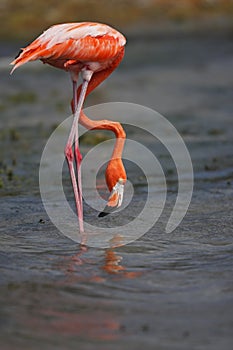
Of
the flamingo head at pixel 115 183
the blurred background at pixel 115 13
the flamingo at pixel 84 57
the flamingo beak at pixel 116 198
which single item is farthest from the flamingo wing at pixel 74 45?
the blurred background at pixel 115 13

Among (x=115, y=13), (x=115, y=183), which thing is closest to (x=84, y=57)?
(x=115, y=183)

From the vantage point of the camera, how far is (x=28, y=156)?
32.6 ft

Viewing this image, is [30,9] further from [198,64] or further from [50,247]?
[50,247]

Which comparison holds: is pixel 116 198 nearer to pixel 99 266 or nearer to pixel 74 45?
pixel 99 266

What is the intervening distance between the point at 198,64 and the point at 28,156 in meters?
8.27

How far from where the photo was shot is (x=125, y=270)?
5656mm

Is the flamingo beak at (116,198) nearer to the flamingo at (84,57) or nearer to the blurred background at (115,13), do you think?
the flamingo at (84,57)

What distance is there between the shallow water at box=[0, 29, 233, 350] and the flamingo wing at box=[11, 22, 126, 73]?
1.47m

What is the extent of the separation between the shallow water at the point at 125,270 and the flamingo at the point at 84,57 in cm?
57

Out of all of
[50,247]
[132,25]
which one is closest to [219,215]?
[50,247]

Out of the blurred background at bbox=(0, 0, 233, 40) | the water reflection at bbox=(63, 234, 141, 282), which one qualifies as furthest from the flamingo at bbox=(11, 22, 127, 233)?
the blurred background at bbox=(0, 0, 233, 40)

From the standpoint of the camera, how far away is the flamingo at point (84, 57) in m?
6.28

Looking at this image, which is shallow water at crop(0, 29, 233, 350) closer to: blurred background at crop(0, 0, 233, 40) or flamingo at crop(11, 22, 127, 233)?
flamingo at crop(11, 22, 127, 233)

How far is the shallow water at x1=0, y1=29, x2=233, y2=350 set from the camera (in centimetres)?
450
